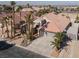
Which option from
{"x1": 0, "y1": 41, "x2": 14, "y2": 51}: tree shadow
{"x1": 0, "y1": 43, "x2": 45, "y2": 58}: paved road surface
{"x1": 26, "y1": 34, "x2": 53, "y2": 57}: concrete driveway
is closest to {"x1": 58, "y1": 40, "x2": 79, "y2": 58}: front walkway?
{"x1": 26, "y1": 34, "x2": 53, "y2": 57}: concrete driveway

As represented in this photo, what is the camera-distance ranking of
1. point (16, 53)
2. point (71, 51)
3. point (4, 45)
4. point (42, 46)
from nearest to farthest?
point (16, 53) → point (71, 51) → point (42, 46) → point (4, 45)

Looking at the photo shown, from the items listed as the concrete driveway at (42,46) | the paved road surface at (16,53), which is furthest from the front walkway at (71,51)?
the paved road surface at (16,53)

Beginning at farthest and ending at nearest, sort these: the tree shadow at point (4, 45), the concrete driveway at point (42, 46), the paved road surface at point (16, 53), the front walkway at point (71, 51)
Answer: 1. the tree shadow at point (4, 45)
2. the concrete driveway at point (42, 46)
3. the front walkway at point (71, 51)
4. the paved road surface at point (16, 53)

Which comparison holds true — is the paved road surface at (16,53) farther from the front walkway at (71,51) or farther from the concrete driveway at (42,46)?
the front walkway at (71,51)

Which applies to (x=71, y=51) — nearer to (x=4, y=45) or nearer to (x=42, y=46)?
(x=42, y=46)

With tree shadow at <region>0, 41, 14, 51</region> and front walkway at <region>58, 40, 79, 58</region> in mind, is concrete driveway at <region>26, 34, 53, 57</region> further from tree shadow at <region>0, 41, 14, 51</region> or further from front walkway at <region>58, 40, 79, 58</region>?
tree shadow at <region>0, 41, 14, 51</region>

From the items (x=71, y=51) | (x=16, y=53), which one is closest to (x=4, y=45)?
(x=16, y=53)

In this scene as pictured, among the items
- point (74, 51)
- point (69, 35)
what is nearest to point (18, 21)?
point (69, 35)

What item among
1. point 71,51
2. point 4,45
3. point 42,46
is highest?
point 71,51

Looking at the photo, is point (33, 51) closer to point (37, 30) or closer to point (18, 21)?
point (37, 30)

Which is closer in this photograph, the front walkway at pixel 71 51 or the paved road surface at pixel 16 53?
the paved road surface at pixel 16 53

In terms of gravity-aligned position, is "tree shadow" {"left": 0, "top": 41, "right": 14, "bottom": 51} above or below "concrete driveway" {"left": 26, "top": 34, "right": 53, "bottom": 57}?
below
